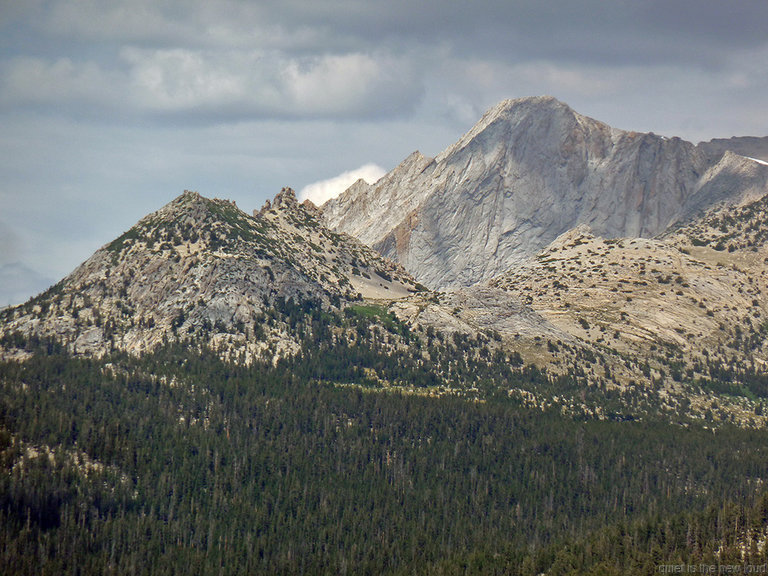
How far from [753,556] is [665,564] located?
15088mm

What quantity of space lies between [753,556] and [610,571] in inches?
953

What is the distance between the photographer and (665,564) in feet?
651

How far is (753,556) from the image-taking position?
19112 cm

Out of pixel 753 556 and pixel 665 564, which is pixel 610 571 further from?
pixel 753 556

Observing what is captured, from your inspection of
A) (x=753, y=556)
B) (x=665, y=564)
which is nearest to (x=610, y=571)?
(x=665, y=564)

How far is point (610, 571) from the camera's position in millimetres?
199875

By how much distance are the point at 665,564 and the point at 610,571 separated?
9.46m
